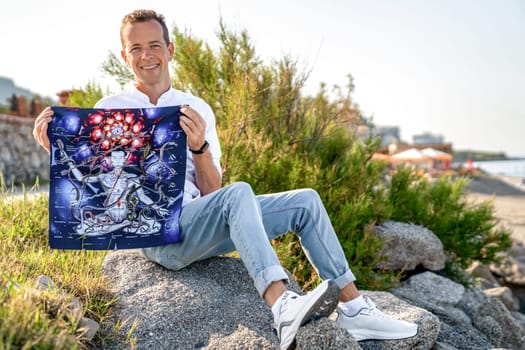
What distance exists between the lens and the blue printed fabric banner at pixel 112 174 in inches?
111

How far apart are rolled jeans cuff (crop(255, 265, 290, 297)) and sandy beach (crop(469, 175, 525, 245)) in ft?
14.0

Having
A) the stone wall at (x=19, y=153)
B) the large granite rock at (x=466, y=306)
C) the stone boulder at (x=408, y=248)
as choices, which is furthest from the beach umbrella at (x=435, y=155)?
the large granite rock at (x=466, y=306)

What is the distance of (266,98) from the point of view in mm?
5512

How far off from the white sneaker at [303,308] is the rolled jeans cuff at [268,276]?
0.09m

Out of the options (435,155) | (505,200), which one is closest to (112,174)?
(505,200)

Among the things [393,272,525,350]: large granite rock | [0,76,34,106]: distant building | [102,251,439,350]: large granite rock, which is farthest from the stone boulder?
[0,76,34,106]: distant building

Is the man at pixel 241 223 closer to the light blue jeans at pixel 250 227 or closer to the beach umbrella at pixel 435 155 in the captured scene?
the light blue jeans at pixel 250 227

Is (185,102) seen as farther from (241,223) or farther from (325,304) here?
(325,304)

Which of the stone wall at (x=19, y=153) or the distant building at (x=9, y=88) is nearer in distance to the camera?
the stone wall at (x=19, y=153)

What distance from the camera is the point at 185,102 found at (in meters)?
3.18

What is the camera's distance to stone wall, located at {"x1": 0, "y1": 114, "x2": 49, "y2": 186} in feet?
32.9

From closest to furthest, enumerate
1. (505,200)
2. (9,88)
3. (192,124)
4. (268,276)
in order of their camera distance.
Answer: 1. (268,276)
2. (192,124)
3. (505,200)
4. (9,88)

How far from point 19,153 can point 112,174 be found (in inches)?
342

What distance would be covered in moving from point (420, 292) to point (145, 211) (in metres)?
3.06
